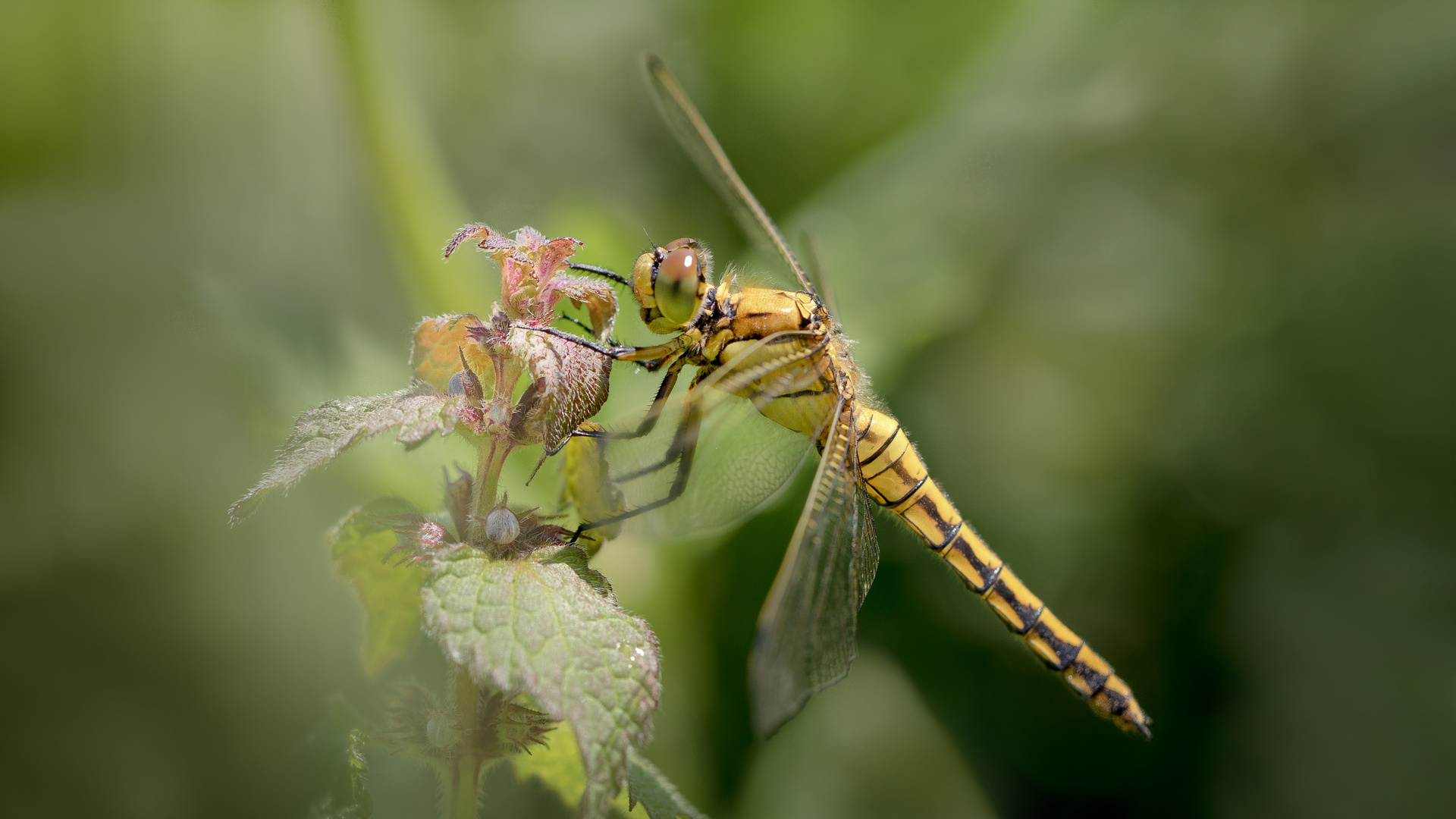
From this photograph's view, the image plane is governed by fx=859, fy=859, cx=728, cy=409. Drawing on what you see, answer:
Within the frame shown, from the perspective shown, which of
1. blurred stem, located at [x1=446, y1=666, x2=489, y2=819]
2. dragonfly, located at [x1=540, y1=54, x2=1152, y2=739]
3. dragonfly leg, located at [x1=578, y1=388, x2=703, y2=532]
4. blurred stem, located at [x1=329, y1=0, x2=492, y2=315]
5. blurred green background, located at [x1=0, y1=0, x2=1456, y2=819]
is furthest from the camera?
blurred stem, located at [x1=329, y1=0, x2=492, y2=315]

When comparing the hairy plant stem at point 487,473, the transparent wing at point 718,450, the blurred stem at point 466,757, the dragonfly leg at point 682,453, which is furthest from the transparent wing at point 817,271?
the blurred stem at point 466,757

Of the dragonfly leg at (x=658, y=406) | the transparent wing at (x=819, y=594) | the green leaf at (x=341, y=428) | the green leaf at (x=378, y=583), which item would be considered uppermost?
the green leaf at (x=341, y=428)

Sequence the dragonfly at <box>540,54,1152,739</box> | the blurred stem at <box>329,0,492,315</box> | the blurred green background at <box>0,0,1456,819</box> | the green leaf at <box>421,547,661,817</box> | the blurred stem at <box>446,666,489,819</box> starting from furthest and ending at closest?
1. the blurred stem at <box>329,0,492,315</box>
2. the blurred green background at <box>0,0,1456,819</box>
3. the dragonfly at <box>540,54,1152,739</box>
4. the blurred stem at <box>446,666,489,819</box>
5. the green leaf at <box>421,547,661,817</box>

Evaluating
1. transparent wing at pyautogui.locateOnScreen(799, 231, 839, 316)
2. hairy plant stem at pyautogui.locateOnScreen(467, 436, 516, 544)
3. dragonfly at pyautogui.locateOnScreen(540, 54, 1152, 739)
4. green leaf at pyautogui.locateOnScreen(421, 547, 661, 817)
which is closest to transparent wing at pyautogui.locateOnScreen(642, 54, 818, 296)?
dragonfly at pyautogui.locateOnScreen(540, 54, 1152, 739)

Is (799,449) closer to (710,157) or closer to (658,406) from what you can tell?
(658,406)

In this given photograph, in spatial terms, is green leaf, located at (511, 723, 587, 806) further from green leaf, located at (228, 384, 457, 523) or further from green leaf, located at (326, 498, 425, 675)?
green leaf, located at (228, 384, 457, 523)

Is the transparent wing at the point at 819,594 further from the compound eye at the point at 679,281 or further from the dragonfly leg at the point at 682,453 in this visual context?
the compound eye at the point at 679,281

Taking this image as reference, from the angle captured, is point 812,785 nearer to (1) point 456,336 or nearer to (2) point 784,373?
(2) point 784,373
